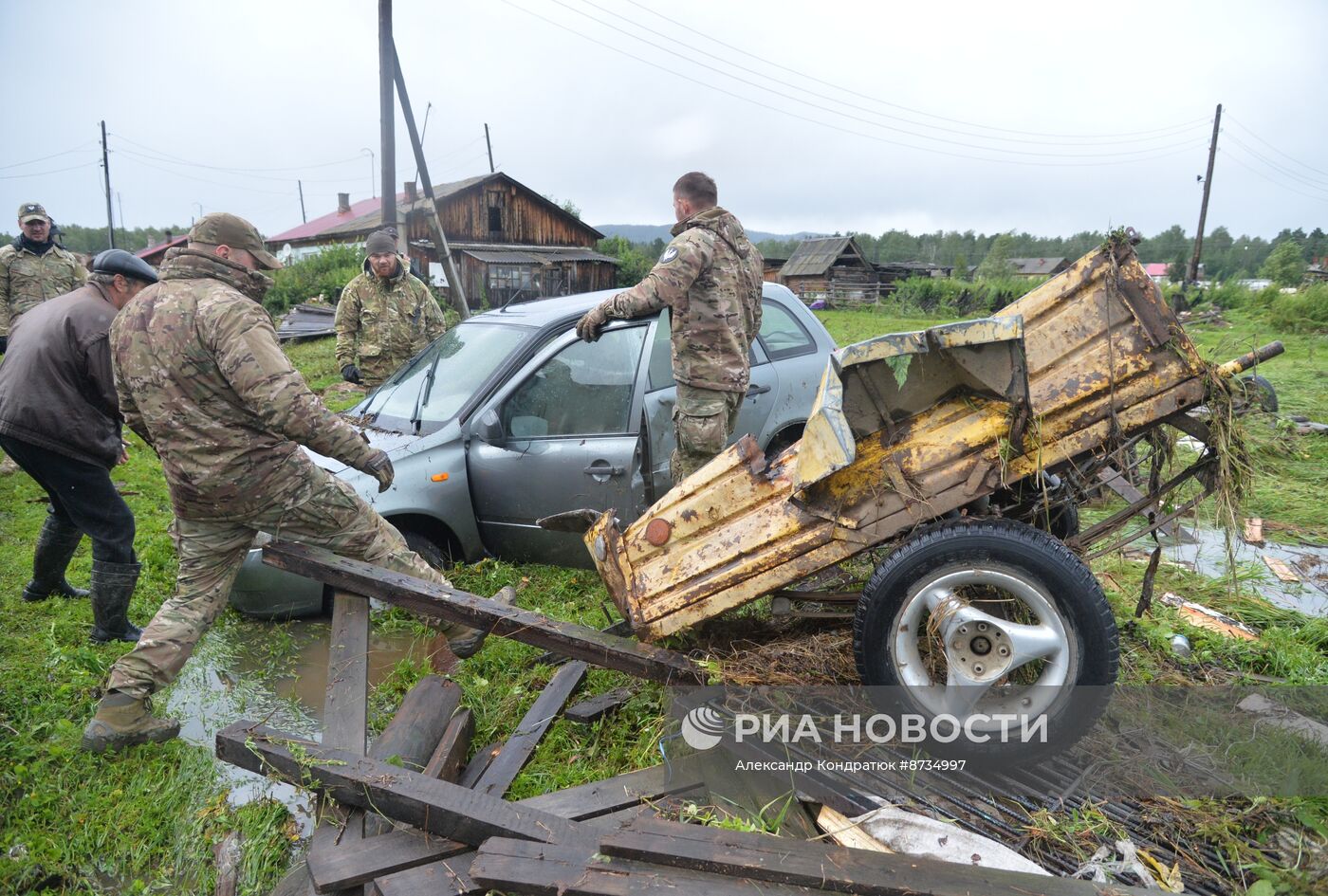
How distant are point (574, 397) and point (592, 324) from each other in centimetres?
52

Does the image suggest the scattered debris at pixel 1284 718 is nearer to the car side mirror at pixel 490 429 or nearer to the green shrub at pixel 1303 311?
the car side mirror at pixel 490 429

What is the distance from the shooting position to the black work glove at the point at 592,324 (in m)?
4.10

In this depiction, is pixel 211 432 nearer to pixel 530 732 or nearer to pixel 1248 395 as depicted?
pixel 530 732

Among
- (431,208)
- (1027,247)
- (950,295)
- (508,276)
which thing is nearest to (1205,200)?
(950,295)

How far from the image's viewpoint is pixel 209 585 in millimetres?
3299

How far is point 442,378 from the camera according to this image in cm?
481

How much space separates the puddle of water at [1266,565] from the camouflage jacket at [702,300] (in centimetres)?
273

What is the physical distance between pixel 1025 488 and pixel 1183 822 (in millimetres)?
1246

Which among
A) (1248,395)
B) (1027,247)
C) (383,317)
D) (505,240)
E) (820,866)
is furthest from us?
(1027,247)

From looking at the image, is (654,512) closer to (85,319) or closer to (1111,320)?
(1111,320)

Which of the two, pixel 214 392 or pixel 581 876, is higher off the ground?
pixel 214 392

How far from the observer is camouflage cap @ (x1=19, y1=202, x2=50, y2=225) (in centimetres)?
688

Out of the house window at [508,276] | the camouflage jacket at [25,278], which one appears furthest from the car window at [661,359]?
the house window at [508,276]

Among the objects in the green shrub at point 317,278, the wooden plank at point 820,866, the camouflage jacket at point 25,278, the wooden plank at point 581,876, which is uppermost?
the green shrub at point 317,278
